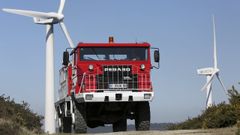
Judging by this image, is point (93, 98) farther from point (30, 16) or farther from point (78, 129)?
point (30, 16)

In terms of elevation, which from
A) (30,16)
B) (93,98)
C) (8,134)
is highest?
(30,16)

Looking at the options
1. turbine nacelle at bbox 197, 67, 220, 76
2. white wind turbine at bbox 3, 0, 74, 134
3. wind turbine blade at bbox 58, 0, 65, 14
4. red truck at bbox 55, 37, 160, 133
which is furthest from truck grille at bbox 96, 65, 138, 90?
turbine nacelle at bbox 197, 67, 220, 76

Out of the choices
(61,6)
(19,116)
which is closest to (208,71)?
(61,6)

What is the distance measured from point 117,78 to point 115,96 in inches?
35.1

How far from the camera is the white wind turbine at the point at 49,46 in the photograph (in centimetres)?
2852

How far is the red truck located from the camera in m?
19.1

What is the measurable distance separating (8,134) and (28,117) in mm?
8385

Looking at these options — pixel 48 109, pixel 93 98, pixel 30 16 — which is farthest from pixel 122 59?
pixel 30 16

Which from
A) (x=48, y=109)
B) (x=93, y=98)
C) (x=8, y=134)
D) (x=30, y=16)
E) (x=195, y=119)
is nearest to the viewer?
(x=8, y=134)

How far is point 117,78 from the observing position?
19.7 m

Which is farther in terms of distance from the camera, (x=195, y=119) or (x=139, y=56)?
(x=195, y=119)

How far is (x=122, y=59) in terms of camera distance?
20125mm

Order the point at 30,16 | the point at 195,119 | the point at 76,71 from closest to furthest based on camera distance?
the point at 76,71
the point at 195,119
the point at 30,16

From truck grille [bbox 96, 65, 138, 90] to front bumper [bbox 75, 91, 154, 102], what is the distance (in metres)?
0.44
